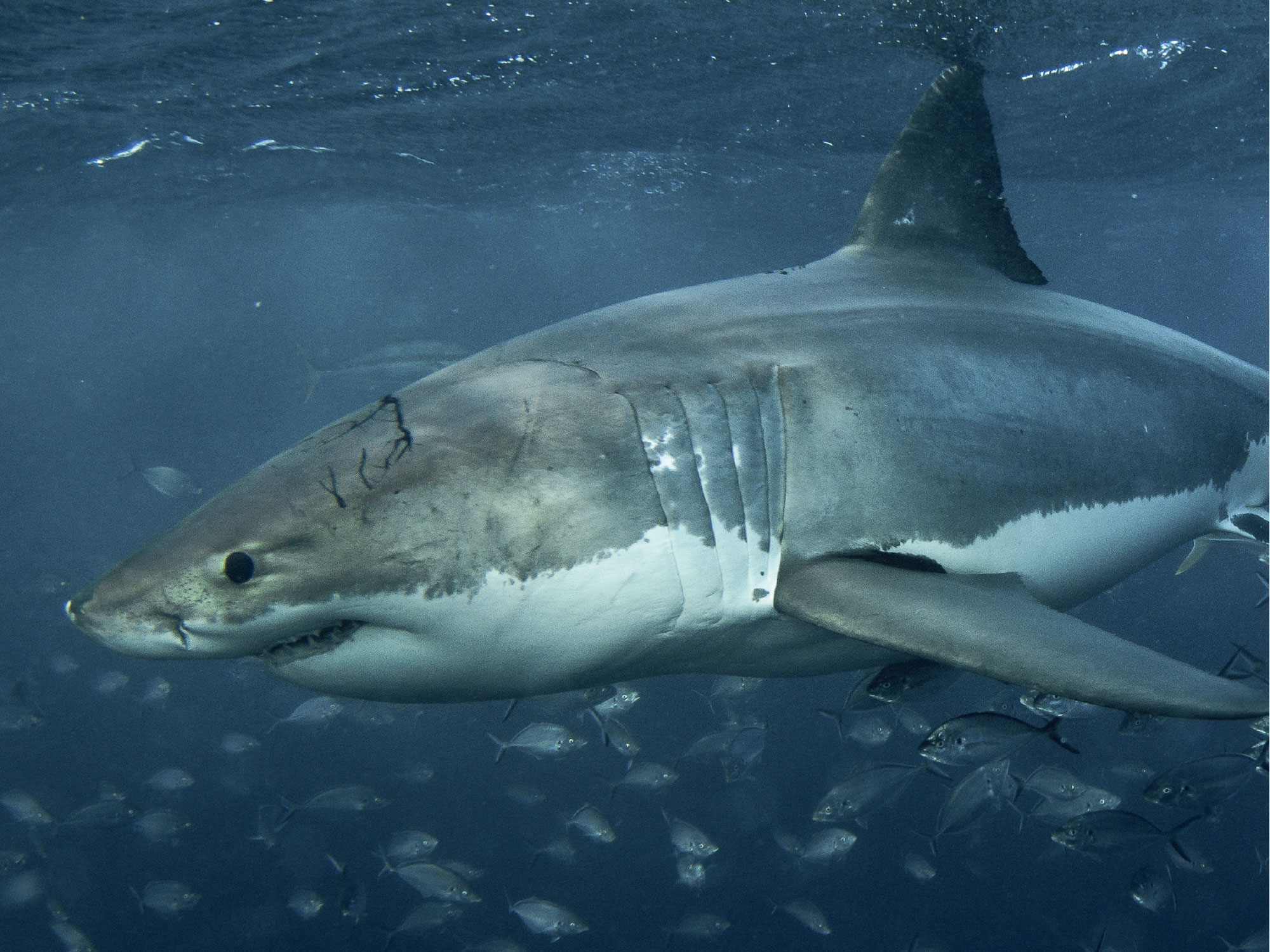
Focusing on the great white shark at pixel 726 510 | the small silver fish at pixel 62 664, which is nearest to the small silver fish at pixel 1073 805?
the great white shark at pixel 726 510

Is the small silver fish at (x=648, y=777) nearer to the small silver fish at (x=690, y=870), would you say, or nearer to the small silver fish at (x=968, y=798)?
the small silver fish at (x=690, y=870)

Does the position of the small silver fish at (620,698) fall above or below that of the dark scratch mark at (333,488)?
below

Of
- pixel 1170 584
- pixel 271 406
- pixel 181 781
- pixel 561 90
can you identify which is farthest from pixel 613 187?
pixel 271 406

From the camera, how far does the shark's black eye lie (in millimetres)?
1786

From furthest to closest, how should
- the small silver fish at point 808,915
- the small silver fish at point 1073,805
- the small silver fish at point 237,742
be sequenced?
the small silver fish at point 237,742
the small silver fish at point 808,915
the small silver fish at point 1073,805

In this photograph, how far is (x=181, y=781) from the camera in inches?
349

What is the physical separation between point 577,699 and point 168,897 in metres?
4.98

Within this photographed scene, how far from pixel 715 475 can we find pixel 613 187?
2521 cm

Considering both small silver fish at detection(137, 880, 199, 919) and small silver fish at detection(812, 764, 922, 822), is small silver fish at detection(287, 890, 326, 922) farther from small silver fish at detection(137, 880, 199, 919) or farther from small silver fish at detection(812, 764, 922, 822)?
small silver fish at detection(812, 764, 922, 822)

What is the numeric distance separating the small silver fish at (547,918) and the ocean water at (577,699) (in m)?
1.76

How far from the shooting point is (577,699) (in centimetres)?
610

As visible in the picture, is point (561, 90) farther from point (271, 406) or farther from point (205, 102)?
point (271, 406)

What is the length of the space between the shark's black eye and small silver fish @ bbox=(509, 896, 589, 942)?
5.99m

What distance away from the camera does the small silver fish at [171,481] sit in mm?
11930
